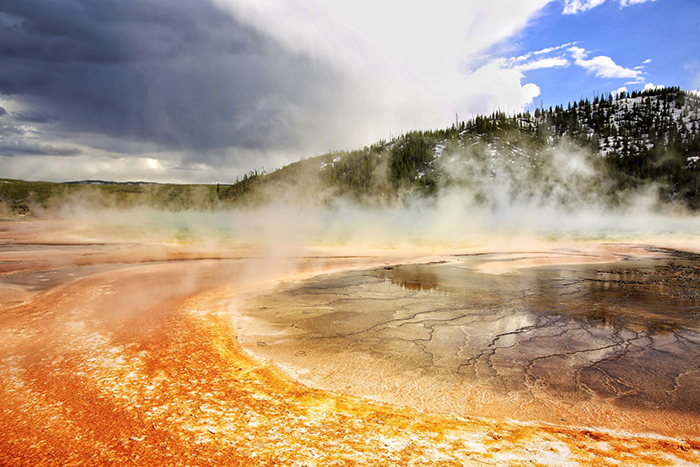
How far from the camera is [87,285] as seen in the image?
462 inches

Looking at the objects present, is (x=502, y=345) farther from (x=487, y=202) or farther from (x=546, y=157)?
(x=546, y=157)

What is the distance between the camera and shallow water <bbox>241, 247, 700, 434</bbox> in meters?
4.60

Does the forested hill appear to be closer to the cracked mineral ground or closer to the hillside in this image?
the hillside

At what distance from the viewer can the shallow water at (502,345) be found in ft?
15.1

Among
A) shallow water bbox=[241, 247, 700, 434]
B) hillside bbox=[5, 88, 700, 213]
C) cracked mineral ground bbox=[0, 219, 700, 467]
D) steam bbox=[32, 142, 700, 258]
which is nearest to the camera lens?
cracked mineral ground bbox=[0, 219, 700, 467]

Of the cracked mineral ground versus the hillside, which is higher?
the hillside

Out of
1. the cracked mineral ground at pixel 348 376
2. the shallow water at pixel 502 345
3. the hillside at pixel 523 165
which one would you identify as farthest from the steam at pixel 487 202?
the cracked mineral ground at pixel 348 376

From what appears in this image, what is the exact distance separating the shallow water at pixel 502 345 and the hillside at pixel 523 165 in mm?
73747

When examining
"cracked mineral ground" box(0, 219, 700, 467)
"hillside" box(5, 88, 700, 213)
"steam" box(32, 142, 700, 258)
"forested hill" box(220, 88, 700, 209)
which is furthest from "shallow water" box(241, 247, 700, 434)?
"forested hill" box(220, 88, 700, 209)

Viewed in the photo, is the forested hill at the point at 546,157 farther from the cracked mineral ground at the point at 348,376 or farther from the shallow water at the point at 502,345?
the cracked mineral ground at the point at 348,376

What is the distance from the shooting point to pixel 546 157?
96.3 meters

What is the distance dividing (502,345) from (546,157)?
10434 cm

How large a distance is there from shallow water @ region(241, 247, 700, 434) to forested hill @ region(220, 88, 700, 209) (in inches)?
3053

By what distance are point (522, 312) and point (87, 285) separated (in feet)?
41.9
